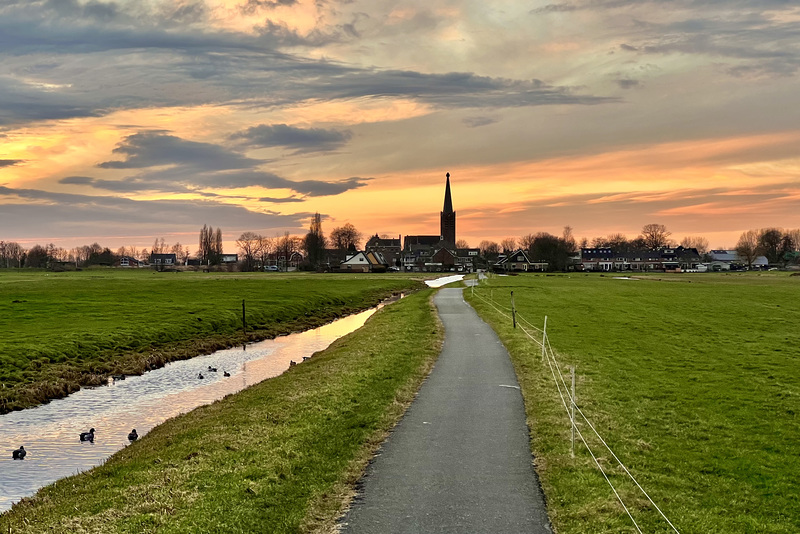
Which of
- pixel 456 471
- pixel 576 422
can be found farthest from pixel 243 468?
pixel 576 422

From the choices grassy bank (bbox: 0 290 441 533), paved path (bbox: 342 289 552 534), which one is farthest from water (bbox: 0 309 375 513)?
paved path (bbox: 342 289 552 534)

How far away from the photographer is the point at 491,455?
13414mm

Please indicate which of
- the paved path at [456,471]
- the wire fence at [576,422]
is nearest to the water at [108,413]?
the paved path at [456,471]

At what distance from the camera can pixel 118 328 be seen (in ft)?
134

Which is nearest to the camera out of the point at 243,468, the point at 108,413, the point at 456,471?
the point at 456,471

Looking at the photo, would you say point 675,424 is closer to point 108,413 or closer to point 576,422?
point 576,422

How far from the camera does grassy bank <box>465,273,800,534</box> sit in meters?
10.7

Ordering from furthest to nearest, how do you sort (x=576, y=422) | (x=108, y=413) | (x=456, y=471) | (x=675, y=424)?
(x=108, y=413) < (x=675, y=424) < (x=576, y=422) < (x=456, y=471)

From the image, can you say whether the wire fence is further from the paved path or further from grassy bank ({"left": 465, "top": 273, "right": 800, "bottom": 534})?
the paved path

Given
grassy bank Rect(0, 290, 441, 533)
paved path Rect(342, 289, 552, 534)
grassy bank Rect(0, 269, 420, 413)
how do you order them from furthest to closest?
grassy bank Rect(0, 269, 420, 413), grassy bank Rect(0, 290, 441, 533), paved path Rect(342, 289, 552, 534)

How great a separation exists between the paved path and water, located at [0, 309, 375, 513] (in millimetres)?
8745

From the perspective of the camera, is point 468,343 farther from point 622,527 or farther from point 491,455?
point 622,527

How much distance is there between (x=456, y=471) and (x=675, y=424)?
787 cm

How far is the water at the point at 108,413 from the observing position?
16.5m
